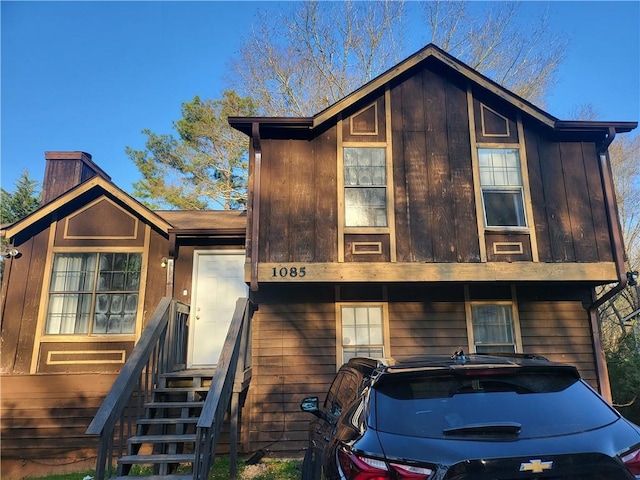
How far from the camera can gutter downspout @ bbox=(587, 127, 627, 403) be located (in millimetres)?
7304

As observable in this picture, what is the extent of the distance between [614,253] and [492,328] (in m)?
2.41

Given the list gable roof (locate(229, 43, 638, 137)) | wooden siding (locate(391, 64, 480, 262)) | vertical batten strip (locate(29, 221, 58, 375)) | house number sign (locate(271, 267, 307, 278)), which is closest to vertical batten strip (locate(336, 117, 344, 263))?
gable roof (locate(229, 43, 638, 137))

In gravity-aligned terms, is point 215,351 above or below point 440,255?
below

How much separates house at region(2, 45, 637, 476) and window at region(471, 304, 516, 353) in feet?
0.09

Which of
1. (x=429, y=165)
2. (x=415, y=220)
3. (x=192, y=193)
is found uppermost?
(x=192, y=193)

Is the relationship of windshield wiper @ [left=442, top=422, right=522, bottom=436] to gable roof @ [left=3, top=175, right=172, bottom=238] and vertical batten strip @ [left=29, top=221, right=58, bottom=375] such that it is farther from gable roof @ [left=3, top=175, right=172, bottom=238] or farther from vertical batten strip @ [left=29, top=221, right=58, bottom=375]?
vertical batten strip @ [left=29, top=221, right=58, bottom=375]

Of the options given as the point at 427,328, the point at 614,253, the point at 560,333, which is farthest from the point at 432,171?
the point at 560,333

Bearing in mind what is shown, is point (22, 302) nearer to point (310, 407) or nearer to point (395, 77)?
point (310, 407)

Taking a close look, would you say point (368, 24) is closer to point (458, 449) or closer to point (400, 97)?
point (400, 97)

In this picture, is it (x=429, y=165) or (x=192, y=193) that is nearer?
(x=429, y=165)

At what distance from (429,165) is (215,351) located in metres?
5.30

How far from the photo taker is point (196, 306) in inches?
332

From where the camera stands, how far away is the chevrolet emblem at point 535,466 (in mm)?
1990

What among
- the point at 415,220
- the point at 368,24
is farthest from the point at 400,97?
the point at 368,24
